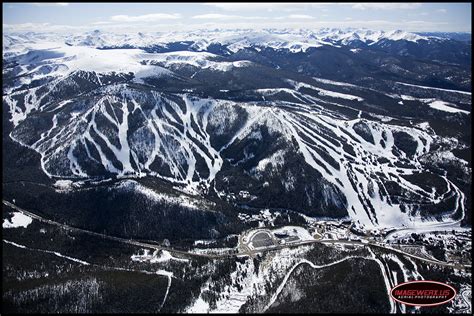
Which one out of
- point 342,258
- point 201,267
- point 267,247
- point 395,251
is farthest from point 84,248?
point 395,251

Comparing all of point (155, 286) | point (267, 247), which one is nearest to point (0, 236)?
point (155, 286)

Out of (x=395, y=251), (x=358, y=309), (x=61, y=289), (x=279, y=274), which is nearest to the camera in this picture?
(x=358, y=309)

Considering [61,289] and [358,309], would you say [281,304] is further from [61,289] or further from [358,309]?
[61,289]

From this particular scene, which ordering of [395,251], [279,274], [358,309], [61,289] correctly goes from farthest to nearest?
[395,251] → [279,274] → [61,289] → [358,309]

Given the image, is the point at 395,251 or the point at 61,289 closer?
the point at 61,289

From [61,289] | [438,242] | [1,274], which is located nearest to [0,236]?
[1,274]

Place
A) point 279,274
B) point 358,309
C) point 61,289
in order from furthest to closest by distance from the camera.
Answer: point 279,274 → point 61,289 → point 358,309

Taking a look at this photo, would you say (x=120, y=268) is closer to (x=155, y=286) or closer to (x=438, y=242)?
(x=155, y=286)

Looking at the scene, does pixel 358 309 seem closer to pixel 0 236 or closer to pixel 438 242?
pixel 438 242
